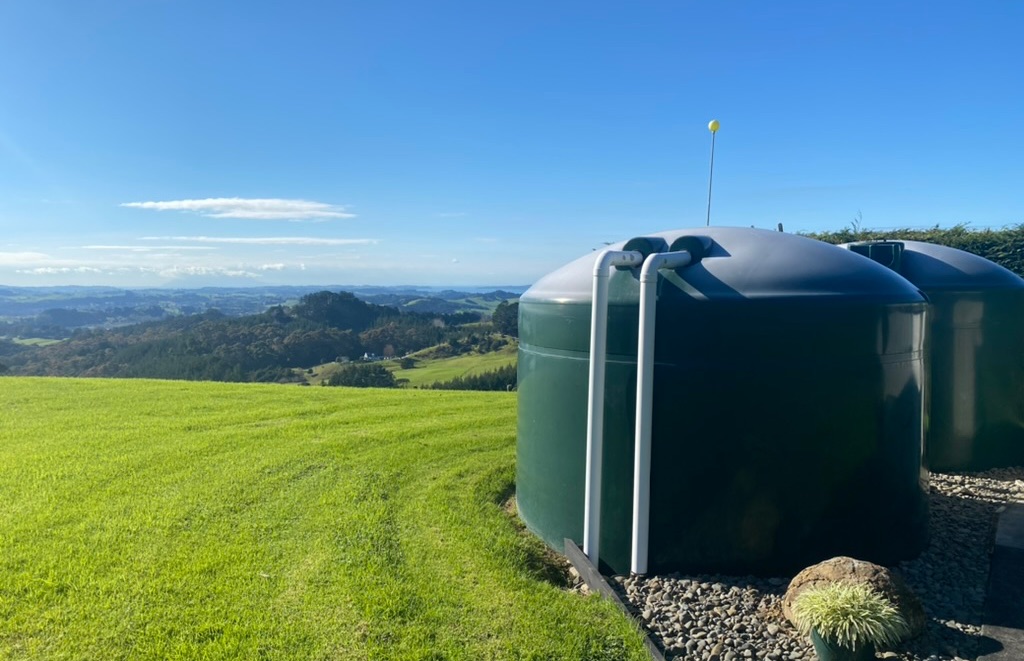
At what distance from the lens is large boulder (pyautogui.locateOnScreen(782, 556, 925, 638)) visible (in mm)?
4109

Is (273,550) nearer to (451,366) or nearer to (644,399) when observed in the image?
(644,399)

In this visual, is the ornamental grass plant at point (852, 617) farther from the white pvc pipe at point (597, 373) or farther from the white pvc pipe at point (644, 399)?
the white pvc pipe at point (597, 373)

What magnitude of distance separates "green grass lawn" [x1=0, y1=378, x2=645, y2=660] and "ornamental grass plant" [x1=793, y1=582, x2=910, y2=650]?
1025mm

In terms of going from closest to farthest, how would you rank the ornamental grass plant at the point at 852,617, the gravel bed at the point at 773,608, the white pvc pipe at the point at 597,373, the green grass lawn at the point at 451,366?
the ornamental grass plant at the point at 852,617, the gravel bed at the point at 773,608, the white pvc pipe at the point at 597,373, the green grass lawn at the point at 451,366

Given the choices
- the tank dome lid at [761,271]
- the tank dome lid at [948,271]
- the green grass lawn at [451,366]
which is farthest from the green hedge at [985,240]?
the green grass lawn at [451,366]

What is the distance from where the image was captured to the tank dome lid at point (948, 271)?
7770 mm

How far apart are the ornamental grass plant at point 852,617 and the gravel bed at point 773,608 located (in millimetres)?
290

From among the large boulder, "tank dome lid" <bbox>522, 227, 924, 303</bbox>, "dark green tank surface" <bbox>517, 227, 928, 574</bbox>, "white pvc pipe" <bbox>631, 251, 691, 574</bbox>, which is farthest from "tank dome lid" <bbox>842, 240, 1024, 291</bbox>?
the large boulder

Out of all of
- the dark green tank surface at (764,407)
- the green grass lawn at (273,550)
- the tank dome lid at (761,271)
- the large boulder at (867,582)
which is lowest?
the green grass lawn at (273,550)

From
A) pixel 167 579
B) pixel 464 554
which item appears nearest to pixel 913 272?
pixel 464 554

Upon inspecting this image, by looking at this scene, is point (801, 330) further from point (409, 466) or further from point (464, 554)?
point (409, 466)

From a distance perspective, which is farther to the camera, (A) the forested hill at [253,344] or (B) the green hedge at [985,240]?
(A) the forested hill at [253,344]

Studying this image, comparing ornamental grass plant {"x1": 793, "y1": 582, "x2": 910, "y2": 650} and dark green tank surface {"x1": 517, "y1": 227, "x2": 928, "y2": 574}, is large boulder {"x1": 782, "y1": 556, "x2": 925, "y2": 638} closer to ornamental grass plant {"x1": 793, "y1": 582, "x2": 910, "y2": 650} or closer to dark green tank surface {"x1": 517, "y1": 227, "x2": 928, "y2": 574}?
ornamental grass plant {"x1": 793, "y1": 582, "x2": 910, "y2": 650}

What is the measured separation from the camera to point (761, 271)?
494 cm
